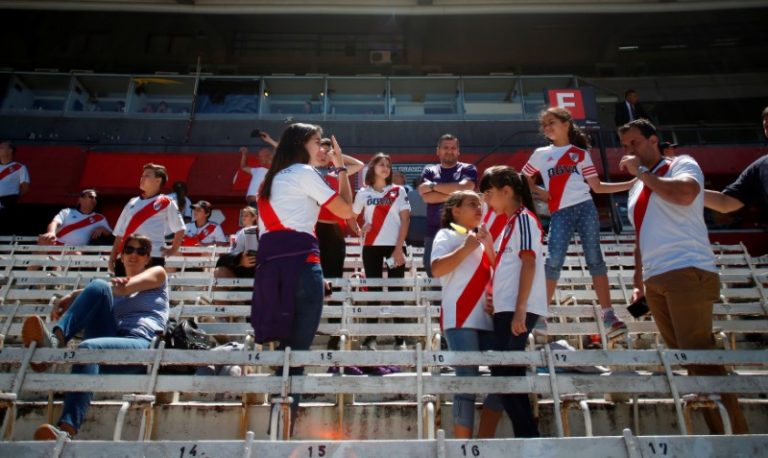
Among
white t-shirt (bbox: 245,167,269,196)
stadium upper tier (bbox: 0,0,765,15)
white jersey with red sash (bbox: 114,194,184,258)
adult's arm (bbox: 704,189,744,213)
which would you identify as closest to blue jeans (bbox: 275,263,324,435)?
adult's arm (bbox: 704,189,744,213)

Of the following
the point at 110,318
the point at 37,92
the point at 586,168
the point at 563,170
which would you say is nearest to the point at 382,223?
the point at 563,170

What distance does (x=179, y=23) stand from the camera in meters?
16.1

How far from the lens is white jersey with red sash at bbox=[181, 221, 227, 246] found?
760 centimetres

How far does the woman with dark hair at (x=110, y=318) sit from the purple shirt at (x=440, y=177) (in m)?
2.13

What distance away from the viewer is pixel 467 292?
8.79 feet

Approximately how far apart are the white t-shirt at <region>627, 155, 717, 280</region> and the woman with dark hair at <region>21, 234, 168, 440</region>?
2.77 metres

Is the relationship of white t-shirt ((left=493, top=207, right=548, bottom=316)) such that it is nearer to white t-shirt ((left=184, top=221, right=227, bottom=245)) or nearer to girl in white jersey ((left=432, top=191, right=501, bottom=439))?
girl in white jersey ((left=432, top=191, right=501, bottom=439))

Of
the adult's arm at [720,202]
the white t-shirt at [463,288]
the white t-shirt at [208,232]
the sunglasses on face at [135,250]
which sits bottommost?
the white t-shirt at [463,288]

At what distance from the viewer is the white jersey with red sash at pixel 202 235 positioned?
760cm

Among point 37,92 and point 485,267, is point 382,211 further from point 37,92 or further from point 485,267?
point 37,92

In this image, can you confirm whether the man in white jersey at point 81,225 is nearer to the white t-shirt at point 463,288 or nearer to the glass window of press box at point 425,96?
the white t-shirt at point 463,288

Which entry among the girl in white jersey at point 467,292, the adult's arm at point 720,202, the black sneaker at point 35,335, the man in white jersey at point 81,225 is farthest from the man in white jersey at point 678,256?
the man in white jersey at point 81,225

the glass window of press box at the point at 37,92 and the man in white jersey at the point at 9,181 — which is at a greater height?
the glass window of press box at the point at 37,92

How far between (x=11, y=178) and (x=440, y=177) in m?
6.42
